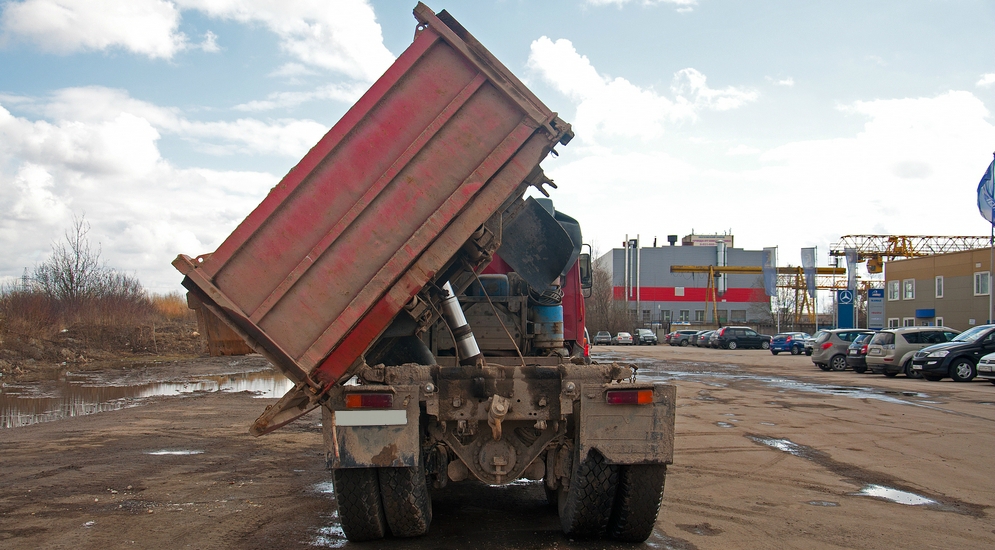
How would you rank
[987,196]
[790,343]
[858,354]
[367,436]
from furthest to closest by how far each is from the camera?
1. [790,343]
2. [987,196]
3. [858,354]
4. [367,436]

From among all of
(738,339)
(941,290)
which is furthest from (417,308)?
(941,290)

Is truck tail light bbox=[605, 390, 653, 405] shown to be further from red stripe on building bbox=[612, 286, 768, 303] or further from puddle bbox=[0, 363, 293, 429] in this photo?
red stripe on building bbox=[612, 286, 768, 303]

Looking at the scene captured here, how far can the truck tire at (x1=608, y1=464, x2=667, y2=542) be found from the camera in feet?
15.0

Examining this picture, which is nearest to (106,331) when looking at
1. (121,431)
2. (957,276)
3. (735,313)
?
(121,431)

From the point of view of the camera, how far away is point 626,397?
445 centimetres

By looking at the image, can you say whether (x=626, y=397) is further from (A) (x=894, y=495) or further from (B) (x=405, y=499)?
(A) (x=894, y=495)

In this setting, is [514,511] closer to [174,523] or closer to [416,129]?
[174,523]

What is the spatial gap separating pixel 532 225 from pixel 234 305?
96.2 inches

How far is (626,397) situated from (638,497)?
71 cm

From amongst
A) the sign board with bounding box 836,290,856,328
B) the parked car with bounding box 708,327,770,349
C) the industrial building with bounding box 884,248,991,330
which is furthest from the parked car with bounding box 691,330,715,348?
the industrial building with bounding box 884,248,991,330

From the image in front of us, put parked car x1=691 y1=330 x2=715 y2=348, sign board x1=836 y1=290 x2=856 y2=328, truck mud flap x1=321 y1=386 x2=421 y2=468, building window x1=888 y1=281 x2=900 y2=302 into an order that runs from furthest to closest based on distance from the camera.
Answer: parked car x1=691 y1=330 x2=715 y2=348 → building window x1=888 y1=281 x2=900 y2=302 → sign board x1=836 y1=290 x2=856 y2=328 → truck mud flap x1=321 y1=386 x2=421 y2=468

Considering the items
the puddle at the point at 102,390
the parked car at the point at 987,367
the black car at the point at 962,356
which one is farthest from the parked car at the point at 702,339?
the puddle at the point at 102,390

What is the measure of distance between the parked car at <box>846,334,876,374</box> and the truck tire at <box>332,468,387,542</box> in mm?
22147

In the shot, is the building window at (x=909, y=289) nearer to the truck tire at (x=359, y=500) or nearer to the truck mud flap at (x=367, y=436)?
the truck tire at (x=359, y=500)
